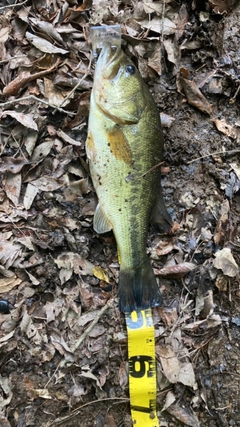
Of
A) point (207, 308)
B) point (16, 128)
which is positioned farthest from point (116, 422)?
point (16, 128)

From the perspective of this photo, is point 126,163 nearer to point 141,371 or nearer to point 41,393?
point 141,371

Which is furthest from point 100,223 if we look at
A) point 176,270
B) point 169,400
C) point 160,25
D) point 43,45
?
point 160,25

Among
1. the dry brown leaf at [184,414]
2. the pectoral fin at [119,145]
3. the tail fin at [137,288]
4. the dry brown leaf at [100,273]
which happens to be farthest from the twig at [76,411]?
the pectoral fin at [119,145]

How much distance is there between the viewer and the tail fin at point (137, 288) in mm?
2977

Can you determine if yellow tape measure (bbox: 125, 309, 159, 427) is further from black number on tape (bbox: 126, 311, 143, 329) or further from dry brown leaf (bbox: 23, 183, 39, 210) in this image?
dry brown leaf (bbox: 23, 183, 39, 210)

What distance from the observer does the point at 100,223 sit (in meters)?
3.08

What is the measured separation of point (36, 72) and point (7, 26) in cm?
45

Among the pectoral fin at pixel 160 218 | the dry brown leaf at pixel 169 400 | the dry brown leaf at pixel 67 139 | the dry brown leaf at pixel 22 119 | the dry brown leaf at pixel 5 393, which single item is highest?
the dry brown leaf at pixel 22 119

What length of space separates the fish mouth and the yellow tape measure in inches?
69.9

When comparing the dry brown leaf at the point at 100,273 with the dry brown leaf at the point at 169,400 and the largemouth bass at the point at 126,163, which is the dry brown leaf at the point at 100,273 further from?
the dry brown leaf at the point at 169,400

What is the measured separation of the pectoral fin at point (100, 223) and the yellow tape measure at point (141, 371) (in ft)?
2.19

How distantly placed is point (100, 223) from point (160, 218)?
474 mm

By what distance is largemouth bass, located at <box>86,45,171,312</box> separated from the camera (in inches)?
114

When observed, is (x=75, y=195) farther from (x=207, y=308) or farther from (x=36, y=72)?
(x=207, y=308)
